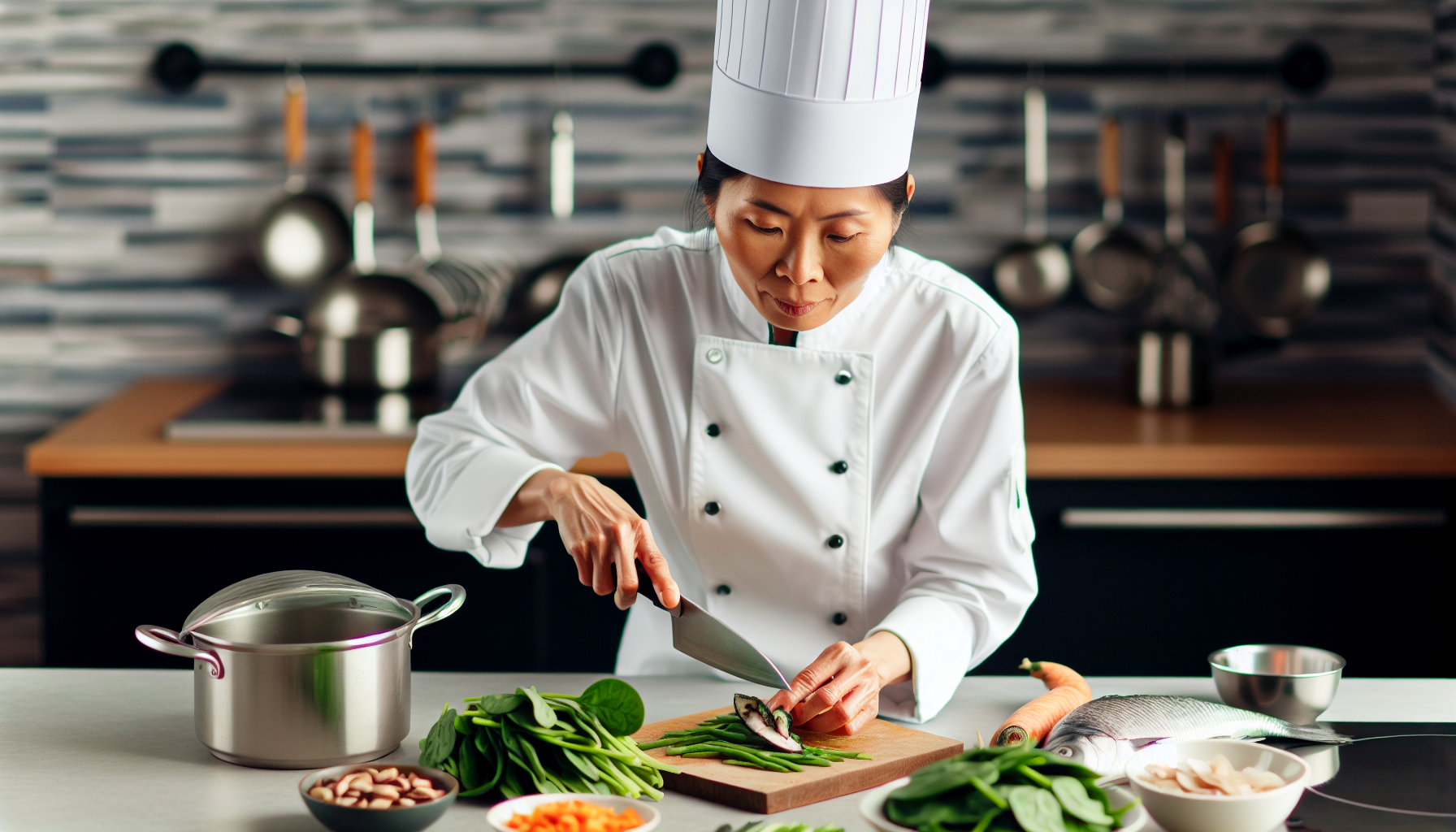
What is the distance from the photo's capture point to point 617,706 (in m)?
1.23

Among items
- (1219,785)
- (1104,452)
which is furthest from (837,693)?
(1104,452)

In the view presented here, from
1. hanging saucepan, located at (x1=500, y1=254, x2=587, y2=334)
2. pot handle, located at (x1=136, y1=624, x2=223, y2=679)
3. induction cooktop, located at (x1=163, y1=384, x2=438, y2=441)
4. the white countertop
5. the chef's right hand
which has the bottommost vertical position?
the white countertop

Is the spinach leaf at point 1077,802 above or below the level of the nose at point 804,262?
below

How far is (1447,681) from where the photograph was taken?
1484mm

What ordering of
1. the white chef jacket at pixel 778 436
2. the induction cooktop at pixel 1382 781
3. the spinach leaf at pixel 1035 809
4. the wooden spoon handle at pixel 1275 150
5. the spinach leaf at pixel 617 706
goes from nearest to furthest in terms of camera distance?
the spinach leaf at pixel 1035 809 < the induction cooktop at pixel 1382 781 < the spinach leaf at pixel 617 706 < the white chef jacket at pixel 778 436 < the wooden spoon handle at pixel 1275 150

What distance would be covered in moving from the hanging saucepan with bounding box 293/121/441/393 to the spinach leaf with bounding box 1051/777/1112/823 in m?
1.84

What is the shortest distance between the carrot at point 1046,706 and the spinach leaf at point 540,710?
37 cm

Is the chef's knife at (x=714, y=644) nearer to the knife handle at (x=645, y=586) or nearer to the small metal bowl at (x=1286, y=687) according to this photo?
the knife handle at (x=645, y=586)

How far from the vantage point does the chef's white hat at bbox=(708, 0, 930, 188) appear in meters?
1.40

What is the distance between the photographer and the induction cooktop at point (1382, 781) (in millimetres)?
1104

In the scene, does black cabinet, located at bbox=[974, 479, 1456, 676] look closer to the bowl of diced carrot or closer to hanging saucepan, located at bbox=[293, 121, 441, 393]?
hanging saucepan, located at bbox=[293, 121, 441, 393]

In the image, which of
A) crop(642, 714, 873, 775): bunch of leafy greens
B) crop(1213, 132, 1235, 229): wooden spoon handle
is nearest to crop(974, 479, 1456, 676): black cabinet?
crop(1213, 132, 1235, 229): wooden spoon handle

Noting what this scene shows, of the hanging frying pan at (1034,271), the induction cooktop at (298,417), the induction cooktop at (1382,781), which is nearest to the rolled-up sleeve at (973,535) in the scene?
the induction cooktop at (1382,781)

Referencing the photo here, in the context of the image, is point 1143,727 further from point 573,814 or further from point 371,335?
point 371,335
